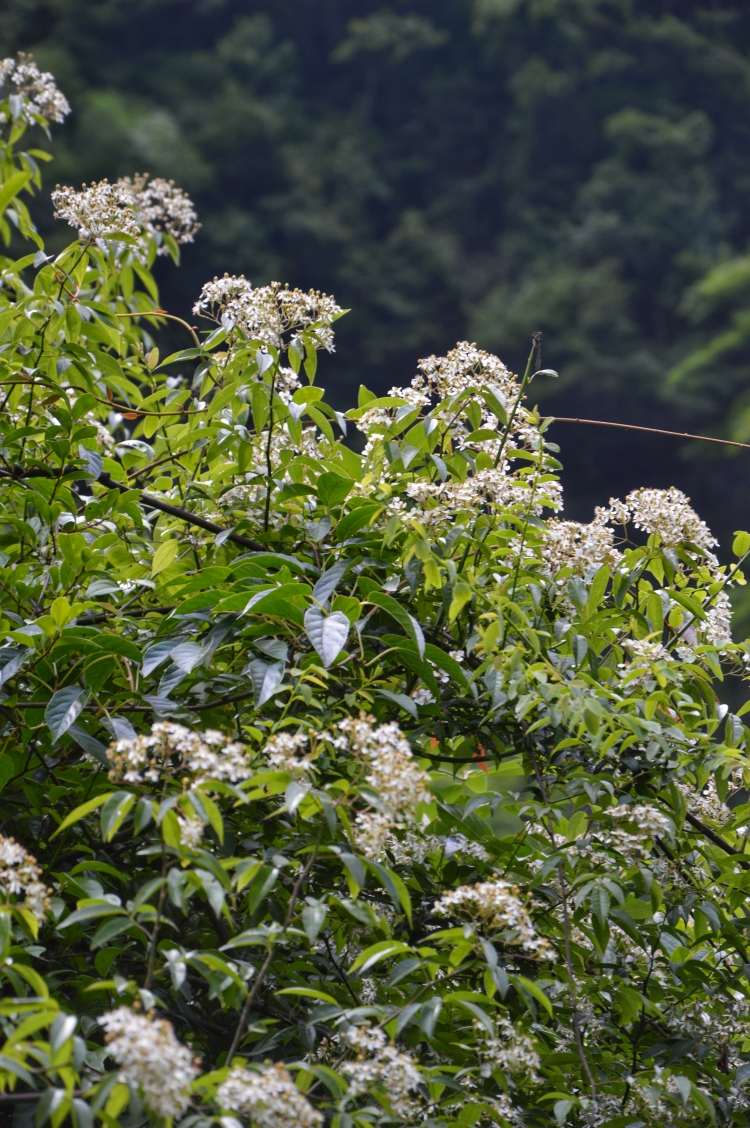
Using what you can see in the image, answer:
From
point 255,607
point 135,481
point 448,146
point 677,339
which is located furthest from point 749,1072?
point 448,146

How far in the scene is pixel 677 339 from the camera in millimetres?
16250

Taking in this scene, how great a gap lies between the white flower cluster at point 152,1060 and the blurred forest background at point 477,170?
13798 mm

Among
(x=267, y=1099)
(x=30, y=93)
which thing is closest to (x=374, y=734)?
(x=267, y=1099)

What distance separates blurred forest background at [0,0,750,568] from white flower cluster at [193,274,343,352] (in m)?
13.2

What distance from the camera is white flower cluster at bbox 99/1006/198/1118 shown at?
1.93 ft

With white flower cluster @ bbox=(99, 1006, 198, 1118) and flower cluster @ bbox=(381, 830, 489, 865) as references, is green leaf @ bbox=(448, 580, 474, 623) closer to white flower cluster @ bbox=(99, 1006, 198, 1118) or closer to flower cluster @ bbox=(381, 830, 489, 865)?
flower cluster @ bbox=(381, 830, 489, 865)

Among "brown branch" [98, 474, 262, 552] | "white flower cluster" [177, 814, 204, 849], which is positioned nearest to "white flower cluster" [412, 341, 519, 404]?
"brown branch" [98, 474, 262, 552]

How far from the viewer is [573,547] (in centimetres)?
108

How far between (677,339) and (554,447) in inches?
636

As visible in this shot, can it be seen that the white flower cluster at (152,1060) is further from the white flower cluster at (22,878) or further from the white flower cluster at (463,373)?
the white flower cluster at (463,373)

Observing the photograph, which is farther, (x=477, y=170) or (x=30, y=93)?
(x=477, y=170)

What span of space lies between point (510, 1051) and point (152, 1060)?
1.16 ft

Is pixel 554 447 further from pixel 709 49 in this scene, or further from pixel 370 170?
pixel 709 49

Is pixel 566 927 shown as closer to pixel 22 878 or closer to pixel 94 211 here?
pixel 22 878
